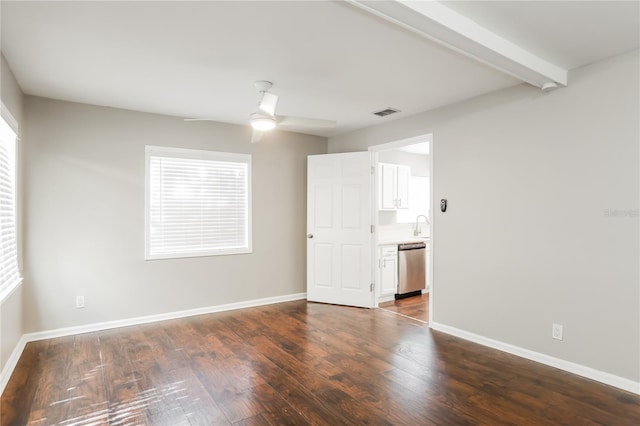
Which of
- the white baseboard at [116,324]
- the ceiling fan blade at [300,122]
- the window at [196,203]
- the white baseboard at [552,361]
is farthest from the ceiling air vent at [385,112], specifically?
the white baseboard at [116,324]

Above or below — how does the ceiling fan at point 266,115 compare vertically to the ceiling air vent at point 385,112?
below

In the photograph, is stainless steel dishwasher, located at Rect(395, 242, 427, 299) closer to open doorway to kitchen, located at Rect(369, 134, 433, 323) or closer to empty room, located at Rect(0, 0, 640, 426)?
open doorway to kitchen, located at Rect(369, 134, 433, 323)

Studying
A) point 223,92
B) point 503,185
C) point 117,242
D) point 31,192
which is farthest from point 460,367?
point 31,192

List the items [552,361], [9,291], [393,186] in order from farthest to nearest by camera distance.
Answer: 1. [393,186]
2. [552,361]
3. [9,291]

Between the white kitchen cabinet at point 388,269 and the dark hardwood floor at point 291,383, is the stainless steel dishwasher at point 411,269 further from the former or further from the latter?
the dark hardwood floor at point 291,383

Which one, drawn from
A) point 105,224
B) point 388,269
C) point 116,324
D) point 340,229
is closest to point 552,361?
point 388,269

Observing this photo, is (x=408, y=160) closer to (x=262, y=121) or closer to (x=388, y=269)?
(x=388, y=269)

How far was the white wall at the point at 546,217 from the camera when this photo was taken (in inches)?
108

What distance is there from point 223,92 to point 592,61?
3.20m

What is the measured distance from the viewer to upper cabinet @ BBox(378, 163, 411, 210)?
5.72m

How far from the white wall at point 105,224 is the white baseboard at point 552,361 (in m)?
2.69

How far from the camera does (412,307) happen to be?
5.10 m

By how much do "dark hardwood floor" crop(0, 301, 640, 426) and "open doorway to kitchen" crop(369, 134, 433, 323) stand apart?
1.32 meters

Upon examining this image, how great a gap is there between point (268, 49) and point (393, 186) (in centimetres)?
367
